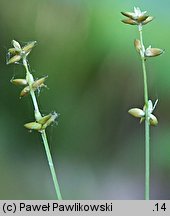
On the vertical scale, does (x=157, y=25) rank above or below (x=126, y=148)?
above

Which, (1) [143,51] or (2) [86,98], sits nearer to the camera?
(1) [143,51]

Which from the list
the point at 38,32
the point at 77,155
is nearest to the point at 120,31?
the point at 38,32

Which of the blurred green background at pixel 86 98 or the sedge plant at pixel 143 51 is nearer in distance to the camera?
the sedge plant at pixel 143 51

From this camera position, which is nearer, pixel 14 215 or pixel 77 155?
pixel 14 215

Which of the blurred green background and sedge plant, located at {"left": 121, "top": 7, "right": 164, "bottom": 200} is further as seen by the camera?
the blurred green background

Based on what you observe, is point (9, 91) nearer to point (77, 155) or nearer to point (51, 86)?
point (51, 86)

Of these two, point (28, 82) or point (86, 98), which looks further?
point (86, 98)

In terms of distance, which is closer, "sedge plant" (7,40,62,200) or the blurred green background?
"sedge plant" (7,40,62,200)

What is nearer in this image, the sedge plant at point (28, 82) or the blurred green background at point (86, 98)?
the sedge plant at point (28, 82)
